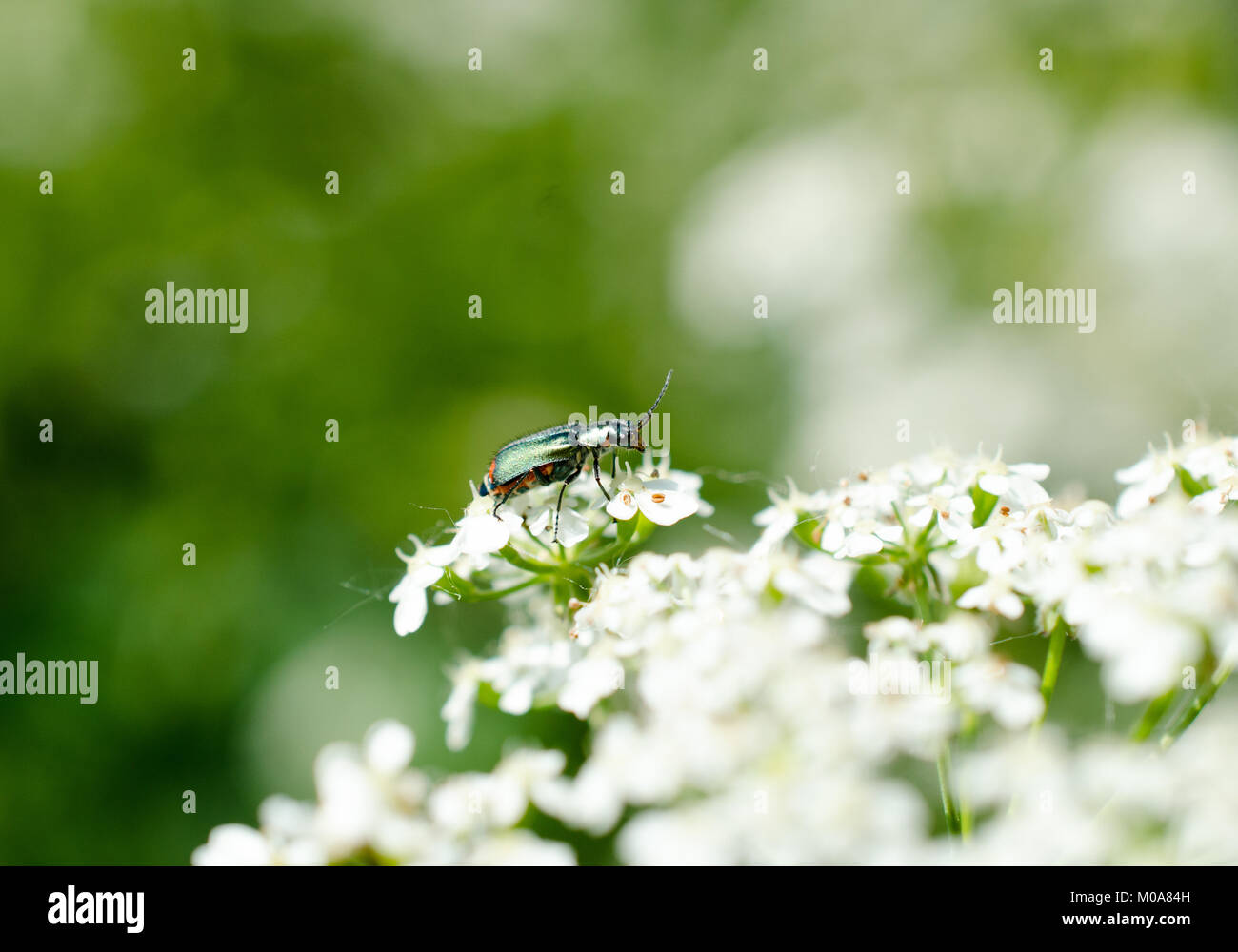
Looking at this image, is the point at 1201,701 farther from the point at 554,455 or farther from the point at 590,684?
the point at 554,455

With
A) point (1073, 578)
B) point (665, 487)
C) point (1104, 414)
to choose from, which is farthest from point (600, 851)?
point (1104, 414)

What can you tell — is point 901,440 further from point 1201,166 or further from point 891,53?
point 891,53

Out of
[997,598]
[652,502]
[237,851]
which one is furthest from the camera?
[652,502]

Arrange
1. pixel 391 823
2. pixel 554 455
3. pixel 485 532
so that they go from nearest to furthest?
pixel 391 823, pixel 485 532, pixel 554 455

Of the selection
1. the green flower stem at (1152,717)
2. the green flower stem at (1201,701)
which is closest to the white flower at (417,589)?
the green flower stem at (1152,717)

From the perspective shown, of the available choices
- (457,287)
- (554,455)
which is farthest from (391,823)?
(457,287)
